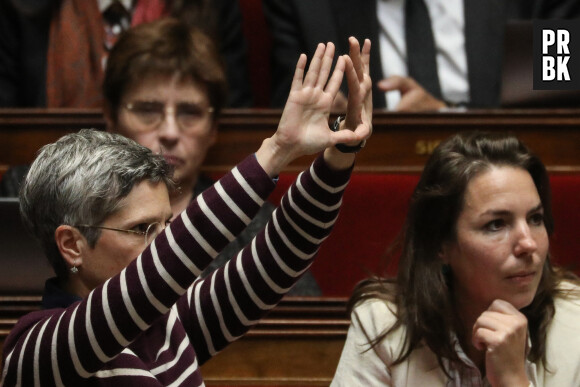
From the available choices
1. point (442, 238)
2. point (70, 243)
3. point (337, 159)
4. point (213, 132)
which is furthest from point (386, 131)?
point (70, 243)

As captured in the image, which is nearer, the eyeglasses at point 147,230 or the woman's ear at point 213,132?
the eyeglasses at point 147,230

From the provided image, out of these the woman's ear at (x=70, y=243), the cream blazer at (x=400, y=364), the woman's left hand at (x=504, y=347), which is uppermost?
the woman's ear at (x=70, y=243)

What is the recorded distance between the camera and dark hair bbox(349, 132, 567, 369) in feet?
2.58

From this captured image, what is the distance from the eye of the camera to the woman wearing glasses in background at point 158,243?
57 centimetres

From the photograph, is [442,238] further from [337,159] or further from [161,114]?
[161,114]

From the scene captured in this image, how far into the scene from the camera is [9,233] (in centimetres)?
83

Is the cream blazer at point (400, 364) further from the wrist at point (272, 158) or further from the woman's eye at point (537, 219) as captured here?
the wrist at point (272, 158)

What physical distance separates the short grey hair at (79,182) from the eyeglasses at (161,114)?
393 millimetres

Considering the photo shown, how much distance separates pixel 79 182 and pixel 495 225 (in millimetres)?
346

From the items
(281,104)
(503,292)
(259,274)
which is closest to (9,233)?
(259,274)

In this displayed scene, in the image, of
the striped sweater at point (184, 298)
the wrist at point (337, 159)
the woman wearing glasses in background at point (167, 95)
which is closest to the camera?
the striped sweater at point (184, 298)

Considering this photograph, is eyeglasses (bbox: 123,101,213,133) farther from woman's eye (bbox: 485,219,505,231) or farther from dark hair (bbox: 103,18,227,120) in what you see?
woman's eye (bbox: 485,219,505,231)

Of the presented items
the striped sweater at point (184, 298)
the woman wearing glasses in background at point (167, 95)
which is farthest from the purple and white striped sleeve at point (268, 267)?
the woman wearing glasses in background at point (167, 95)

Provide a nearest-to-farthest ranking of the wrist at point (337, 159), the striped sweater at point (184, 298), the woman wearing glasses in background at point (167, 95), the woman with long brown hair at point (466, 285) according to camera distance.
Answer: the striped sweater at point (184, 298), the wrist at point (337, 159), the woman with long brown hair at point (466, 285), the woman wearing glasses in background at point (167, 95)
